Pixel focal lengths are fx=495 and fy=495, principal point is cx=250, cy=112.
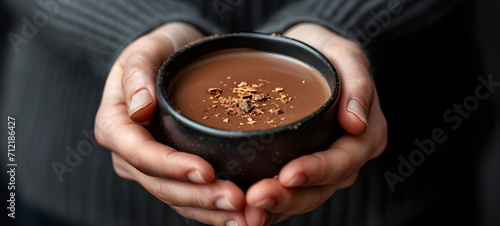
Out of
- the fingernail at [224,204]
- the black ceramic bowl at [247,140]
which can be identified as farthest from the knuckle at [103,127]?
the fingernail at [224,204]

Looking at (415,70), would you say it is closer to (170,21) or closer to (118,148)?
(170,21)

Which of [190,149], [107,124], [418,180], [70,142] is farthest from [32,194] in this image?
[418,180]

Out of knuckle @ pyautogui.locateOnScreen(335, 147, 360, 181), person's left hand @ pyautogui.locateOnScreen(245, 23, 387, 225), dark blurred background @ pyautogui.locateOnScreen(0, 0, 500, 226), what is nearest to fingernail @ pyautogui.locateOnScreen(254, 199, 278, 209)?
person's left hand @ pyautogui.locateOnScreen(245, 23, 387, 225)

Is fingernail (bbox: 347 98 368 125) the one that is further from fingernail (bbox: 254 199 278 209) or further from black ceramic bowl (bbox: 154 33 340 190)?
fingernail (bbox: 254 199 278 209)

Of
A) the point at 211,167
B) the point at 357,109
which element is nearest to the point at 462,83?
the point at 357,109

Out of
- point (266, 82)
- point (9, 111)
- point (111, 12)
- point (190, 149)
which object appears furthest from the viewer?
point (9, 111)

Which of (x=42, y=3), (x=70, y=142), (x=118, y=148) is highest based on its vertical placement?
(x=42, y=3)

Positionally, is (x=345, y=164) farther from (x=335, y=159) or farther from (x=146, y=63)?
(x=146, y=63)
